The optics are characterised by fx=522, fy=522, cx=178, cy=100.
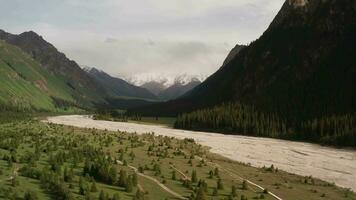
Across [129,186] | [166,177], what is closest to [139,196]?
[129,186]

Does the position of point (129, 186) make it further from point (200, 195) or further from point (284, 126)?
point (284, 126)

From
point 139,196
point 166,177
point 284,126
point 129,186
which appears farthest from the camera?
point 284,126

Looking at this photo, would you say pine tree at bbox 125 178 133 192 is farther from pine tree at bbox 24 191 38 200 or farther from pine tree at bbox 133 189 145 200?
pine tree at bbox 24 191 38 200

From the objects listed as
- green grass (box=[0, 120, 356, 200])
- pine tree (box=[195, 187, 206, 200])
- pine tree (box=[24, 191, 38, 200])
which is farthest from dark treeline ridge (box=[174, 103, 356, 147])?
pine tree (box=[24, 191, 38, 200])

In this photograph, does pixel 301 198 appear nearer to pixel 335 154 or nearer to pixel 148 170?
pixel 148 170

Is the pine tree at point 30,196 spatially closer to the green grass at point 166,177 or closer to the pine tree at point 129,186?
the green grass at point 166,177

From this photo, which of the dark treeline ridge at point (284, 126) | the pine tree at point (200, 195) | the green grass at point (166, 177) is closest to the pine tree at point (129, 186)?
the green grass at point (166, 177)

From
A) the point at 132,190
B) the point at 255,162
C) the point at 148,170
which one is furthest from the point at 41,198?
the point at 255,162

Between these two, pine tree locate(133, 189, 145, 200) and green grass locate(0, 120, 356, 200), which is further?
green grass locate(0, 120, 356, 200)
